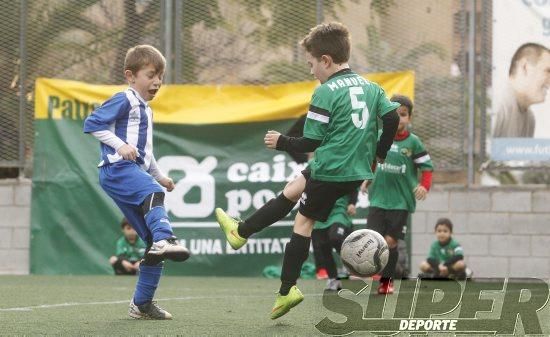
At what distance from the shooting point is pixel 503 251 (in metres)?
13.1

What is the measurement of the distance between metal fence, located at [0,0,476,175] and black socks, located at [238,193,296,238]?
21.1 feet

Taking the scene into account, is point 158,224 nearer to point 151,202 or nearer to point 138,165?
point 151,202

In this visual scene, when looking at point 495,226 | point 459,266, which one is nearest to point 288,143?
point 459,266

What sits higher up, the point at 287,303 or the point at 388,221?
the point at 388,221

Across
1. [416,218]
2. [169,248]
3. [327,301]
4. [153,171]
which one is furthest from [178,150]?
[169,248]

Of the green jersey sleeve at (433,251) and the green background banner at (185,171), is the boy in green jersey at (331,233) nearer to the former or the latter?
the green jersey sleeve at (433,251)

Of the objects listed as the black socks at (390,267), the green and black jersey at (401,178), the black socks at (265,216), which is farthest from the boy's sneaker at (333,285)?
the black socks at (265,216)

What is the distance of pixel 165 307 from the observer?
8.38 m

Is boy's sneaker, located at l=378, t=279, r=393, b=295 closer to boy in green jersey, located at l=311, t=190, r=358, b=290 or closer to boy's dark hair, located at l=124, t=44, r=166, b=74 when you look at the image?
boy in green jersey, located at l=311, t=190, r=358, b=290

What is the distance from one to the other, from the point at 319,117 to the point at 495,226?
6741 mm

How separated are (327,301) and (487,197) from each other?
5.03 metres

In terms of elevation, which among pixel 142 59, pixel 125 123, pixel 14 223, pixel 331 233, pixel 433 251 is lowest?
pixel 433 251

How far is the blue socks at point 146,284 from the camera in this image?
280 inches

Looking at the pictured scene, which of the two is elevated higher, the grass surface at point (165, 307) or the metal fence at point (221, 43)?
the metal fence at point (221, 43)
